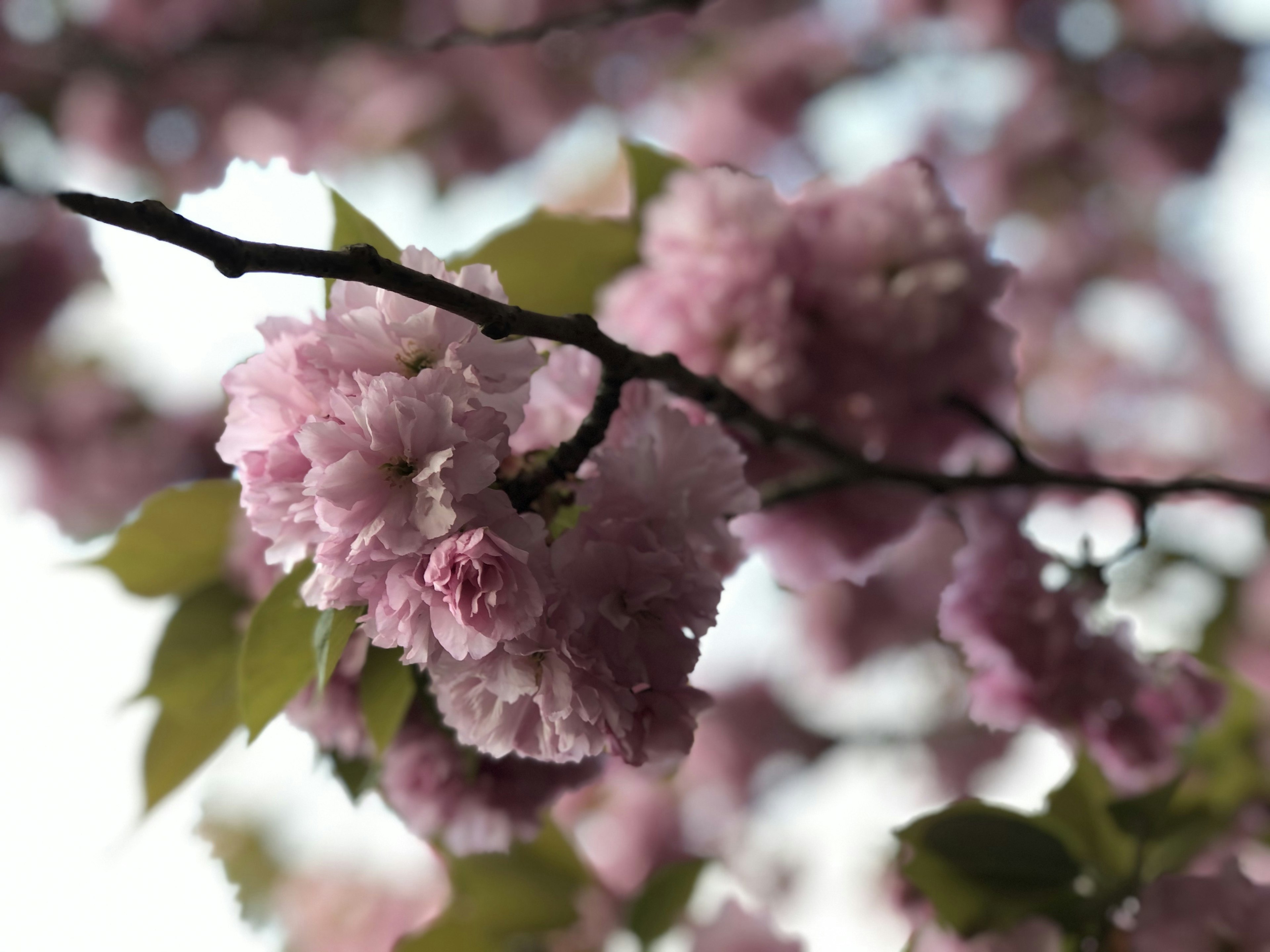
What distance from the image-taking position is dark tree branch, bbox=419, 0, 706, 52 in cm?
64

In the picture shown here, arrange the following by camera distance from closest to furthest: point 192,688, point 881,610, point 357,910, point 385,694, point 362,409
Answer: point 362,409, point 385,694, point 192,688, point 357,910, point 881,610

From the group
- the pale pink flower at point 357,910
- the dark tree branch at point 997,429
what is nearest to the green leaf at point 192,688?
the dark tree branch at point 997,429

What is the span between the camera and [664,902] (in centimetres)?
72

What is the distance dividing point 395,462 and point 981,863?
45 centimetres

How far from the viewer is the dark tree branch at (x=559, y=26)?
0.64m

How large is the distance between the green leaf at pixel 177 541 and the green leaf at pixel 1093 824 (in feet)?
1.75

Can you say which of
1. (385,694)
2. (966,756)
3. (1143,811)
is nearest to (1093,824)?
(1143,811)

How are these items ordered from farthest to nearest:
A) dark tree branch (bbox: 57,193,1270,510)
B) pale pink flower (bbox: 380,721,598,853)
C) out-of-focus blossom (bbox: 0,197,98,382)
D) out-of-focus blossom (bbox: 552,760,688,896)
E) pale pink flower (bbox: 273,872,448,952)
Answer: out-of-focus blossom (bbox: 0,197,98,382) → out-of-focus blossom (bbox: 552,760,688,896) → pale pink flower (bbox: 273,872,448,952) → pale pink flower (bbox: 380,721,598,853) → dark tree branch (bbox: 57,193,1270,510)

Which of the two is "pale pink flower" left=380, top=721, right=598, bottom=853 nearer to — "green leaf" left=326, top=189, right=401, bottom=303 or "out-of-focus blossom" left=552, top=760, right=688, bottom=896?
"green leaf" left=326, top=189, right=401, bottom=303

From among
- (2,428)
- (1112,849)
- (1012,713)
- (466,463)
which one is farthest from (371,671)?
(2,428)

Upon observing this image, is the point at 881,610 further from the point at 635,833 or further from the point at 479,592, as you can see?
the point at 479,592

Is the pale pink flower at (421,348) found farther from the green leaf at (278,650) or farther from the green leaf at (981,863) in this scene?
the green leaf at (981,863)

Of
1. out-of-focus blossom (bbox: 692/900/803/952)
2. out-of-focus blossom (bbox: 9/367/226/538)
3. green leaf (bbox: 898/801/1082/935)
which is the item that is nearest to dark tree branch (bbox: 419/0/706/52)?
green leaf (bbox: 898/801/1082/935)

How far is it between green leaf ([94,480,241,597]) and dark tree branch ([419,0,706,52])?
327 mm
